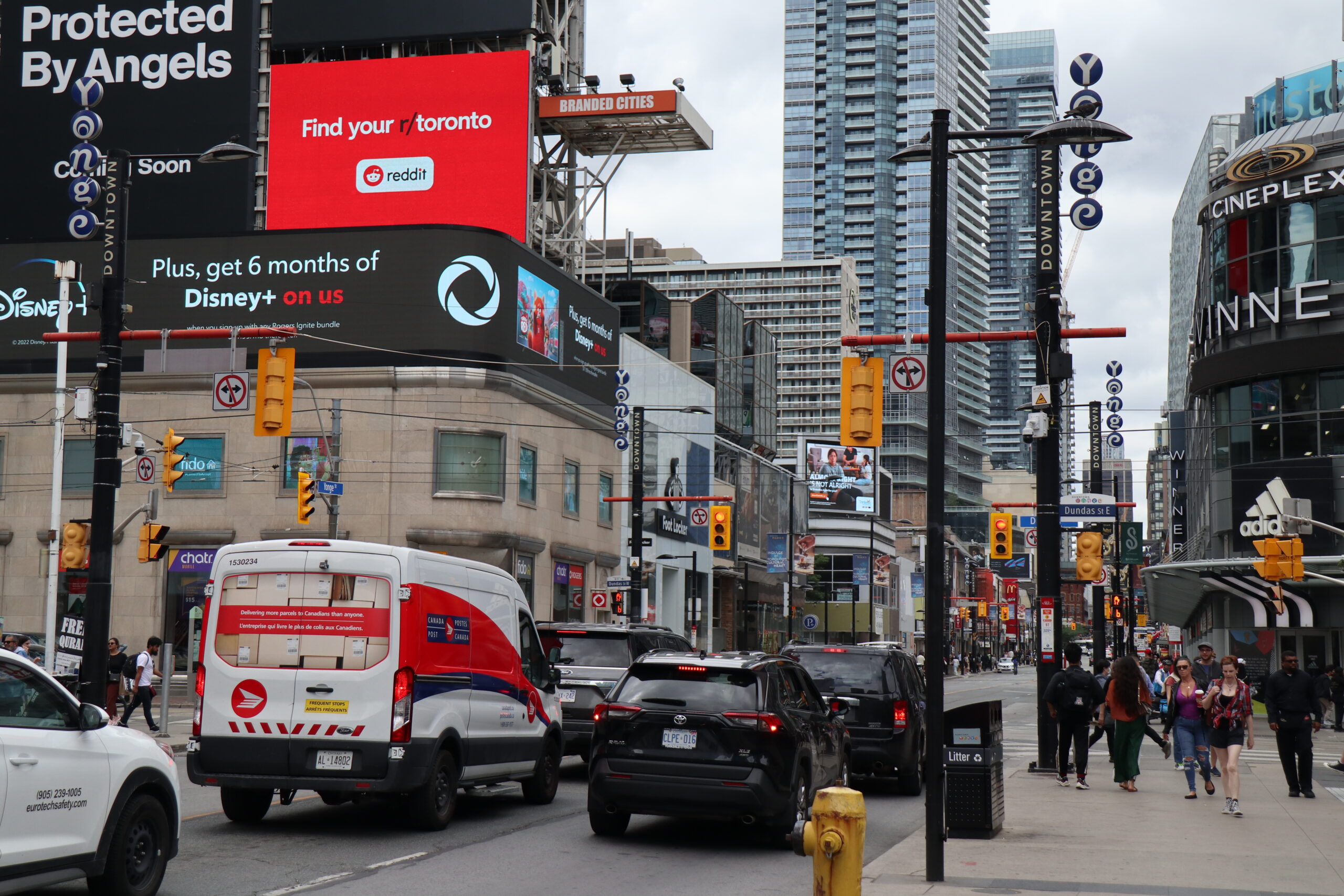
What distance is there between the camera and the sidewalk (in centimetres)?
1097

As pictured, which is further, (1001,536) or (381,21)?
(381,21)

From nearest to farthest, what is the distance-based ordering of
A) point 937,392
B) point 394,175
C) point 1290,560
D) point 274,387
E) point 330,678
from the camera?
point 937,392 → point 330,678 → point 274,387 → point 1290,560 → point 394,175

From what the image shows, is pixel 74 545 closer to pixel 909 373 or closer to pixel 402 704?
pixel 402 704

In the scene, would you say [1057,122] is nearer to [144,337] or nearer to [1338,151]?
[144,337]

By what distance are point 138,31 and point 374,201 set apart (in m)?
12.0

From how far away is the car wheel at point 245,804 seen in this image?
13.5 m

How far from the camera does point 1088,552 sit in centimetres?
2358

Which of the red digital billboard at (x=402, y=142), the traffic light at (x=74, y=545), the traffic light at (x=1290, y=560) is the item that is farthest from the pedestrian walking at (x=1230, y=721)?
the red digital billboard at (x=402, y=142)

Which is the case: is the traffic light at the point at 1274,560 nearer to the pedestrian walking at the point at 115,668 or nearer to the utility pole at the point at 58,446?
the pedestrian walking at the point at 115,668

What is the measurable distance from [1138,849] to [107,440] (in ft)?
45.9

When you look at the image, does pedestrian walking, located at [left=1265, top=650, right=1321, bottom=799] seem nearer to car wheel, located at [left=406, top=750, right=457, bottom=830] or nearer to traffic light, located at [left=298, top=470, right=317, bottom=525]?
car wheel, located at [left=406, top=750, right=457, bottom=830]

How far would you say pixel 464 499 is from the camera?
143ft

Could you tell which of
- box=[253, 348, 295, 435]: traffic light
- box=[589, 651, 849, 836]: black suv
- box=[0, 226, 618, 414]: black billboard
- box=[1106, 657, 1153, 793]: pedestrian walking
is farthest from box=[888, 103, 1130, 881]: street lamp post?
box=[0, 226, 618, 414]: black billboard

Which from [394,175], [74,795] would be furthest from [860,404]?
[394,175]
